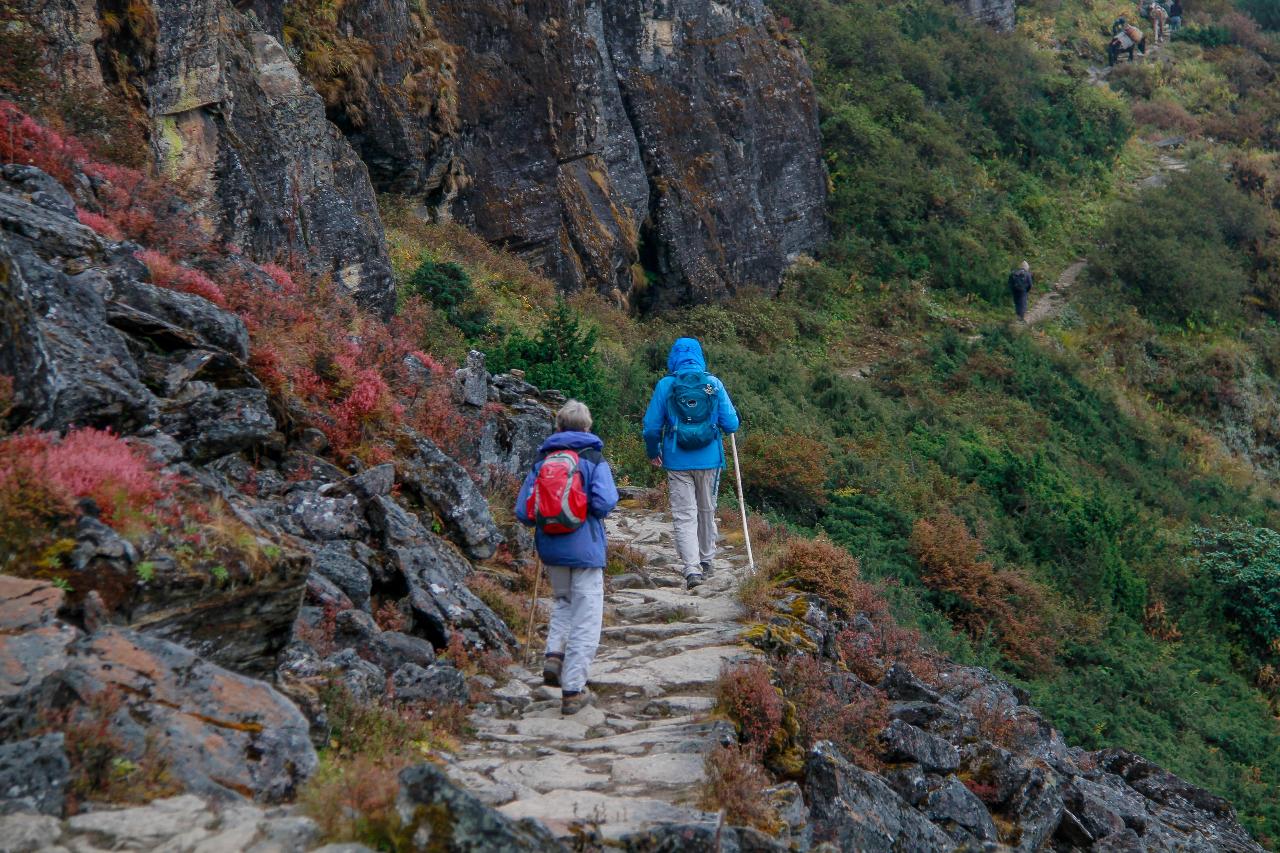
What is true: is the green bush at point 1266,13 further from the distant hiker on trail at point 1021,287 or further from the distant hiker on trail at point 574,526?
the distant hiker on trail at point 574,526

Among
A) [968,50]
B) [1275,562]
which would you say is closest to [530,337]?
[1275,562]

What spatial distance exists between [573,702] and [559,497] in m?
1.26

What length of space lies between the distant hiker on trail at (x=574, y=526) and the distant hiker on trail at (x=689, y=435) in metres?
2.56

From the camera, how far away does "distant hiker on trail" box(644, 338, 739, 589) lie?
366 inches

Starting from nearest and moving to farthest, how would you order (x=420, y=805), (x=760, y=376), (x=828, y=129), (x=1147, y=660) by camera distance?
(x=420, y=805), (x=1147, y=660), (x=760, y=376), (x=828, y=129)

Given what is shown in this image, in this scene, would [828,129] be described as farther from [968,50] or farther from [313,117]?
[313,117]

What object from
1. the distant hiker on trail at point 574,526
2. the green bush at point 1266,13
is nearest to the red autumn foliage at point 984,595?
the distant hiker on trail at point 574,526

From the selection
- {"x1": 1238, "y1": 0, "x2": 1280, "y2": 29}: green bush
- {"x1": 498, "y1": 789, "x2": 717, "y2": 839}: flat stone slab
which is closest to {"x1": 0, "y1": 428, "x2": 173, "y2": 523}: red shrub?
{"x1": 498, "y1": 789, "x2": 717, "y2": 839}: flat stone slab

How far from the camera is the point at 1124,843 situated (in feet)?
26.0

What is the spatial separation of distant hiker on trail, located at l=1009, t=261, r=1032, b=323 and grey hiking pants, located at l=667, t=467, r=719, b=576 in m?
21.3

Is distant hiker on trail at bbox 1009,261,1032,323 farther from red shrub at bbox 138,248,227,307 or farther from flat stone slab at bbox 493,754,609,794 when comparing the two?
flat stone slab at bbox 493,754,609,794

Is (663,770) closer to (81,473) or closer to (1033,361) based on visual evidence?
(81,473)

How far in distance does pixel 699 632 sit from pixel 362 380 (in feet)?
11.7

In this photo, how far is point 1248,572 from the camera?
1767 centimetres
